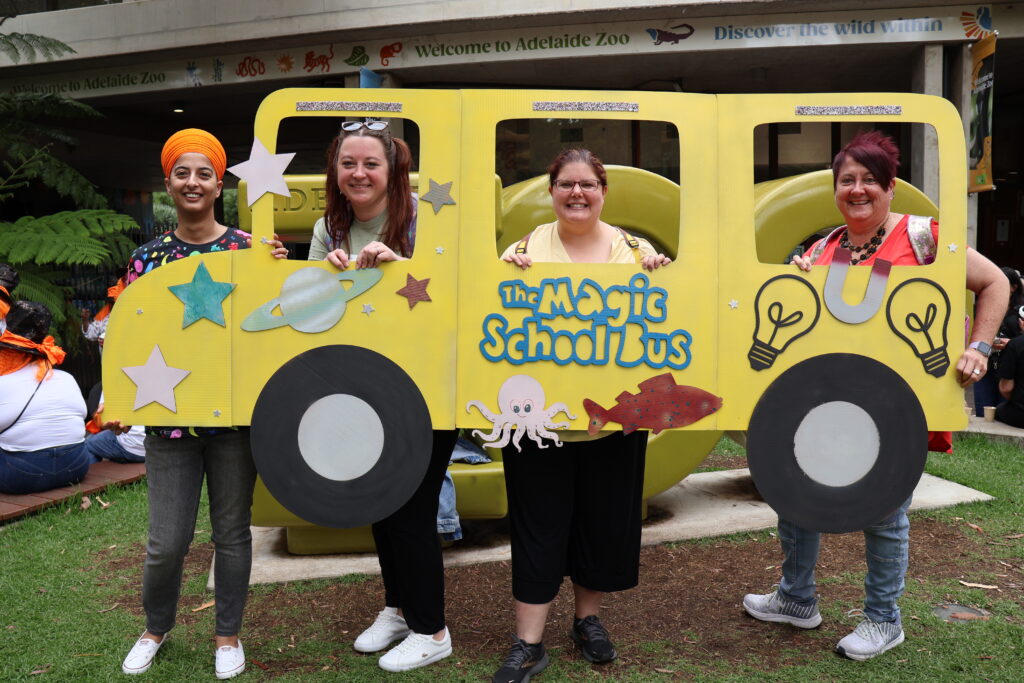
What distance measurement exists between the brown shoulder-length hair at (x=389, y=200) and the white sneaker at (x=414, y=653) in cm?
144

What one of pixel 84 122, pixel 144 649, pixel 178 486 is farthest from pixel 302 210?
pixel 84 122

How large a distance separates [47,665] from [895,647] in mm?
3271

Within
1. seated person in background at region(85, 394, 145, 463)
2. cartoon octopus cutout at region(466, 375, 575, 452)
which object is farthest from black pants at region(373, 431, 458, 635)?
seated person in background at region(85, 394, 145, 463)

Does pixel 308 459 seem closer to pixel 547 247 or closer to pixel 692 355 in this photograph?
pixel 547 247

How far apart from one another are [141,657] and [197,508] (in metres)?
0.64

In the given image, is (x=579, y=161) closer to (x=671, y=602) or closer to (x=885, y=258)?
(x=885, y=258)

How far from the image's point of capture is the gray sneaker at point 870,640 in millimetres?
3086

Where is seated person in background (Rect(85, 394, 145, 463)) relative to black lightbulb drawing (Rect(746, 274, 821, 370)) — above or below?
below

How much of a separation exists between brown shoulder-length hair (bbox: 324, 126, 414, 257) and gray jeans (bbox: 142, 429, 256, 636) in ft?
2.67

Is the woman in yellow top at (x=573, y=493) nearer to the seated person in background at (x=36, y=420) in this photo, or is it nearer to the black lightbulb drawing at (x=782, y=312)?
the black lightbulb drawing at (x=782, y=312)

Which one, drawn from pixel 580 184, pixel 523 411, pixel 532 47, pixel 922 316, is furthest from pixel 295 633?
pixel 532 47

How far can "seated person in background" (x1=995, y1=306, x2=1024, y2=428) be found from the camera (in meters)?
6.73

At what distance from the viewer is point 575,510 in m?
3.04

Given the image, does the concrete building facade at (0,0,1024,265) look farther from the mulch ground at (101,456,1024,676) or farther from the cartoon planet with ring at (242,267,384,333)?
the cartoon planet with ring at (242,267,384,333)
